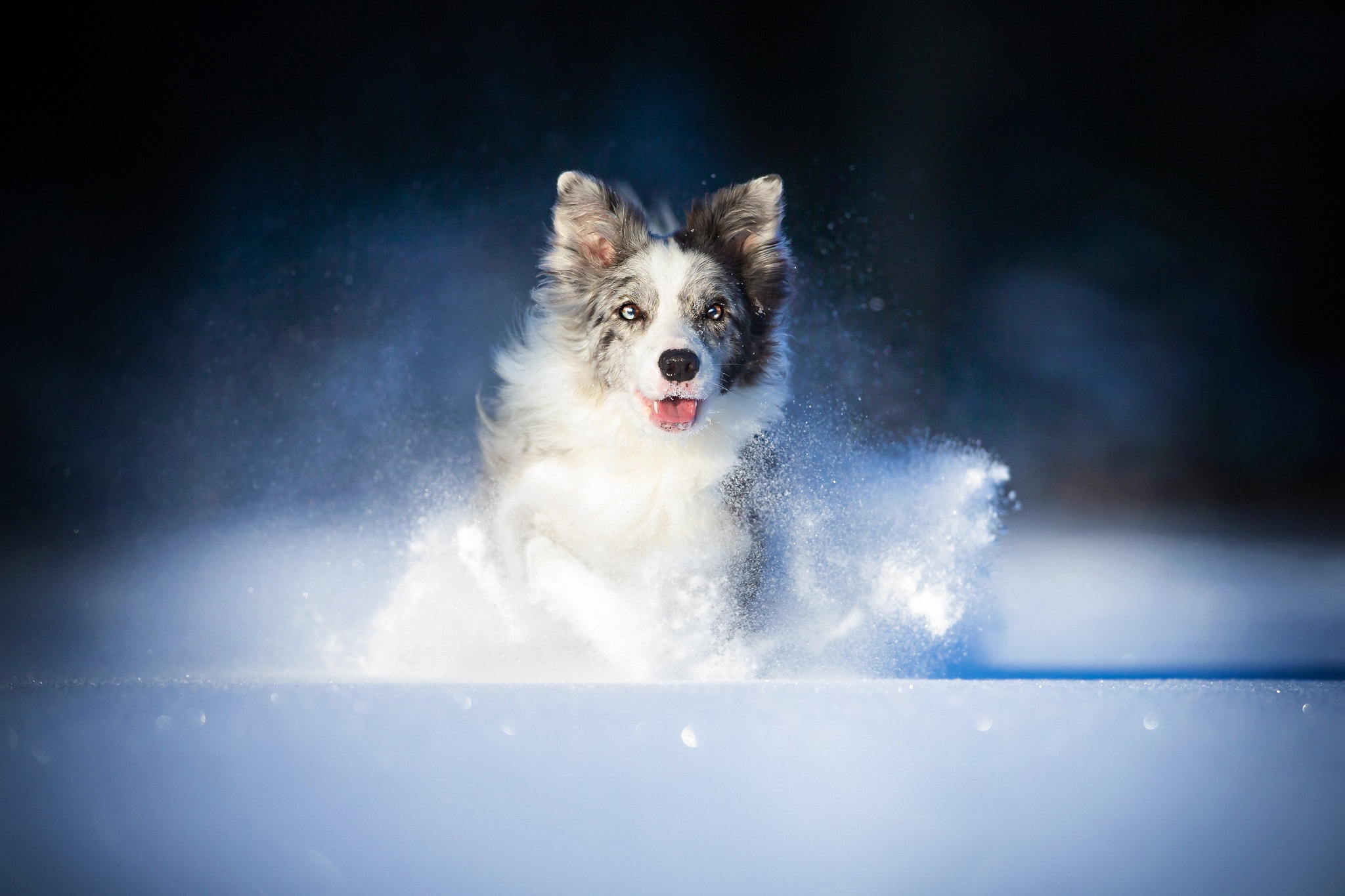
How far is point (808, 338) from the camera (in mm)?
3762

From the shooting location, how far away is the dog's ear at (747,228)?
266 cm

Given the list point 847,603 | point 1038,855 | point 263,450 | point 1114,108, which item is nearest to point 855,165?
point 1114,108

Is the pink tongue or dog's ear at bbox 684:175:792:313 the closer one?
the pink tongue

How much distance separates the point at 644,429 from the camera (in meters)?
2.49

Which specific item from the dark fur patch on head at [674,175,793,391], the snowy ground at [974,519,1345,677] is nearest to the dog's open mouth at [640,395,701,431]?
the dark fur patch on head at [674,175,793,391]

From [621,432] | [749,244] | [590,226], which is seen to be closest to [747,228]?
[749,244]

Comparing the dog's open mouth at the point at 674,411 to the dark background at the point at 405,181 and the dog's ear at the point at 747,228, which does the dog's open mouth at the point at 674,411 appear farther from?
the dark background at the point at 405,181

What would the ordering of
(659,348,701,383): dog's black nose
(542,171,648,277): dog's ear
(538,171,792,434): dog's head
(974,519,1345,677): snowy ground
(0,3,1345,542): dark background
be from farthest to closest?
(0,3,1345,542): dark background → (974,519,1345,677): snowy ground → (542,171,648,277): dog's ear → (538,171,792,434): dog's head → (659,348,701,383): dog's black nose

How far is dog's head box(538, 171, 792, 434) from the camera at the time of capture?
2414 mm

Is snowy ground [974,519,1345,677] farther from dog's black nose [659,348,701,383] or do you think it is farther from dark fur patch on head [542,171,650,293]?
dark fur patch on head [542,171,650,293]

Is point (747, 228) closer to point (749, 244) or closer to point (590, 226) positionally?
point (749, 244)

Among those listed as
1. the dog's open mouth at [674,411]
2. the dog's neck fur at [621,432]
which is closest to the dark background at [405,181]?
the dog's neck fur at [621,432]

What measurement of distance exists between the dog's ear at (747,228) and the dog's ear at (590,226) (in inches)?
7.1

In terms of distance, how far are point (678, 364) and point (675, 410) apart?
15cm
